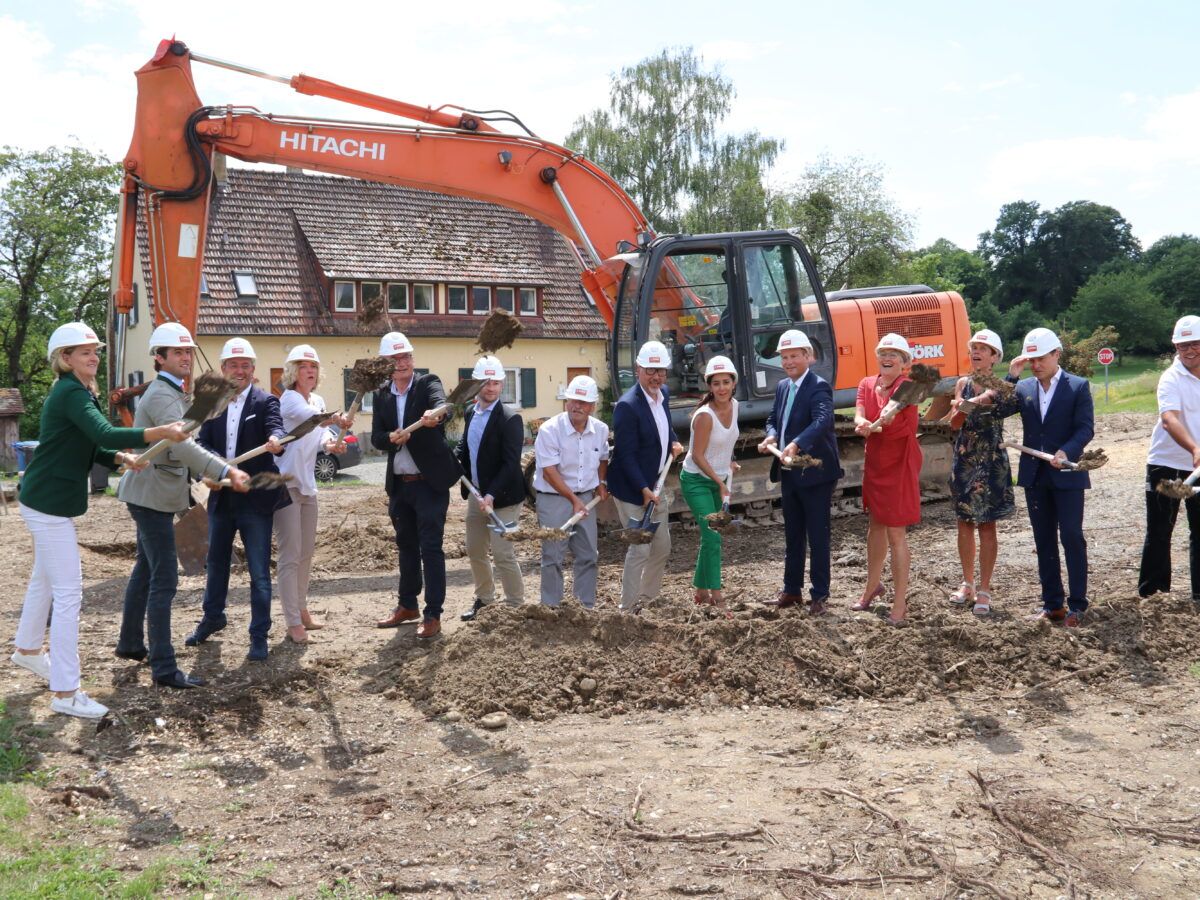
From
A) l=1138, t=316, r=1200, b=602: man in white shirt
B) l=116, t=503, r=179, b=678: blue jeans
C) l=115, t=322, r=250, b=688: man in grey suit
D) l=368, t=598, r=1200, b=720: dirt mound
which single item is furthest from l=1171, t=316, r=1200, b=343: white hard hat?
l=116, t=503, r=179, b=678: blue jeans

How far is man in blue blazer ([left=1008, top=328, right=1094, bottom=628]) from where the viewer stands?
7.06 metres

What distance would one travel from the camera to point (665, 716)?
588cm

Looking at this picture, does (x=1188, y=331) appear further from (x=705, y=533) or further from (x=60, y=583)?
(x=60, y=583)

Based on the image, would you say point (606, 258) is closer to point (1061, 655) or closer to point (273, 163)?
point (273, 163)

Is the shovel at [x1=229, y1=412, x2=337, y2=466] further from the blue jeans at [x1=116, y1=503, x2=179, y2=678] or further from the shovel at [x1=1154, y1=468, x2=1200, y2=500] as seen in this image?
the shovel at [x1=1154, y1=468, x2=1200, y2=500]

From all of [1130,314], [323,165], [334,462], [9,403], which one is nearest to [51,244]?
[9,403]

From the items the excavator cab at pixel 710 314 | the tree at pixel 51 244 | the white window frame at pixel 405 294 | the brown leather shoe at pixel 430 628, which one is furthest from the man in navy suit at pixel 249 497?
the tree at pixel 51 244

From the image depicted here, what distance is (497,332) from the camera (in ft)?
28.7

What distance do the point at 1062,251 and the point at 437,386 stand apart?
2860 inches

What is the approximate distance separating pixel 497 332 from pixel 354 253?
20.3 meters

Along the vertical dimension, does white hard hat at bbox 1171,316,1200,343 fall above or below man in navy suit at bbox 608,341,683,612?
above

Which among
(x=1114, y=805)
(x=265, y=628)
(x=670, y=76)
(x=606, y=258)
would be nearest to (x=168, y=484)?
(x=265, y=628)

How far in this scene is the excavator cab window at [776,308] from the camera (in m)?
10.8

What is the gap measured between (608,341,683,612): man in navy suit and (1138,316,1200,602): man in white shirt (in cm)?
322
